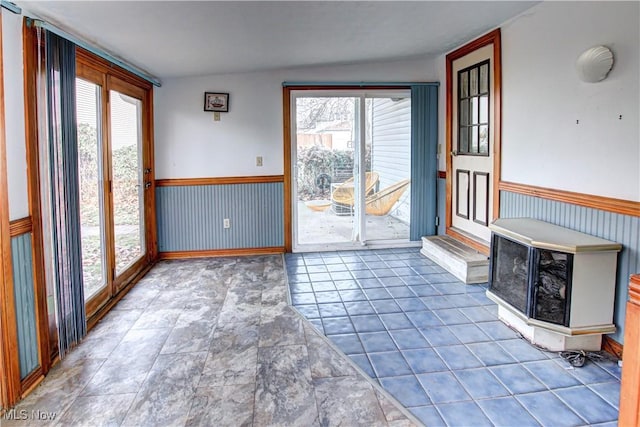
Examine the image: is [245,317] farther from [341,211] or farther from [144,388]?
[341,211]

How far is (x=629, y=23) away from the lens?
2.48 meters

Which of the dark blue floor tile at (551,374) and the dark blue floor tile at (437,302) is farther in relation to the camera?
the dark blue floor tile at (437,302)

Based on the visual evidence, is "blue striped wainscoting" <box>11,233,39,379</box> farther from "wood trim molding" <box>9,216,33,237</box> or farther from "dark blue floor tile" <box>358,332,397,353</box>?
"dark blue floor tile" <box>358,332,397,353</box>

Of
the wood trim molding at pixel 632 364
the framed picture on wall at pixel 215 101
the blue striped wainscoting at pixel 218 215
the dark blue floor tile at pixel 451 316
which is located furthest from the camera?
the blue striped wainscoting at pixel 218 215

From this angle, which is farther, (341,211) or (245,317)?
(341,211)

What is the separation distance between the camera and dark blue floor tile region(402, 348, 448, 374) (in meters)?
2.49

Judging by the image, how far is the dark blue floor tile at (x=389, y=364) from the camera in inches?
96.6

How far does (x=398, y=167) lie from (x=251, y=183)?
1726 mm

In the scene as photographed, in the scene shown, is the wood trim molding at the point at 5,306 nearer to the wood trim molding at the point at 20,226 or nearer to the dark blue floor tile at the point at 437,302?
the wood trim molding at the point at 20,226

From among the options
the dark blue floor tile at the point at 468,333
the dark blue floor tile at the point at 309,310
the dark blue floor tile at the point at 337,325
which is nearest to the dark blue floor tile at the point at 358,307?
the dark blue floor tile at the point at 337,325

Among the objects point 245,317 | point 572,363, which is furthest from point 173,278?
point 572,363

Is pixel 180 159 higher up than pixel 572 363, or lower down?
higher up

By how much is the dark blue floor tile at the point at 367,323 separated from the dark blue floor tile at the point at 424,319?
25 cm

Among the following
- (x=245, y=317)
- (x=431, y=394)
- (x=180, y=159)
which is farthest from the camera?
(x=180, y=159)
